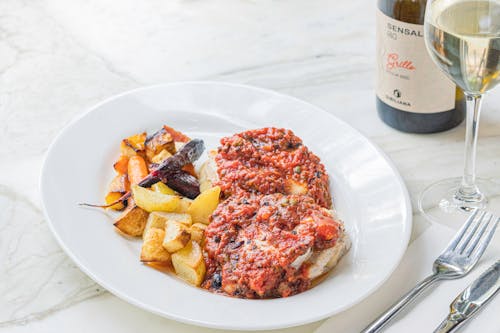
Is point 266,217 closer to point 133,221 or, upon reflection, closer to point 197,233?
point 197,233

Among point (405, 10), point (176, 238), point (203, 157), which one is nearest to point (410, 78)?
point (405, 10)

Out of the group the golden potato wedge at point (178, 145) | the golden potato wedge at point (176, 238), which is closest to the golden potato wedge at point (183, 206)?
the golden potato wedge at point (176, 238)

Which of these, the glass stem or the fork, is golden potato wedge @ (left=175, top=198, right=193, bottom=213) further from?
the glass stem

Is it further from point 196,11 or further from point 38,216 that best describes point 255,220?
point 196,11

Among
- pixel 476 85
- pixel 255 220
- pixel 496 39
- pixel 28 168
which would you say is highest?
pixel 496 39

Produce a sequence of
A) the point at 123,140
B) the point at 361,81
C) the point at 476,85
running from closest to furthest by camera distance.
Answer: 1. the point at 476,85
2. the point at 123,140
3. the point at 361,81

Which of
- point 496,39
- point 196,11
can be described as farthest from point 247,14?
point 496,39
